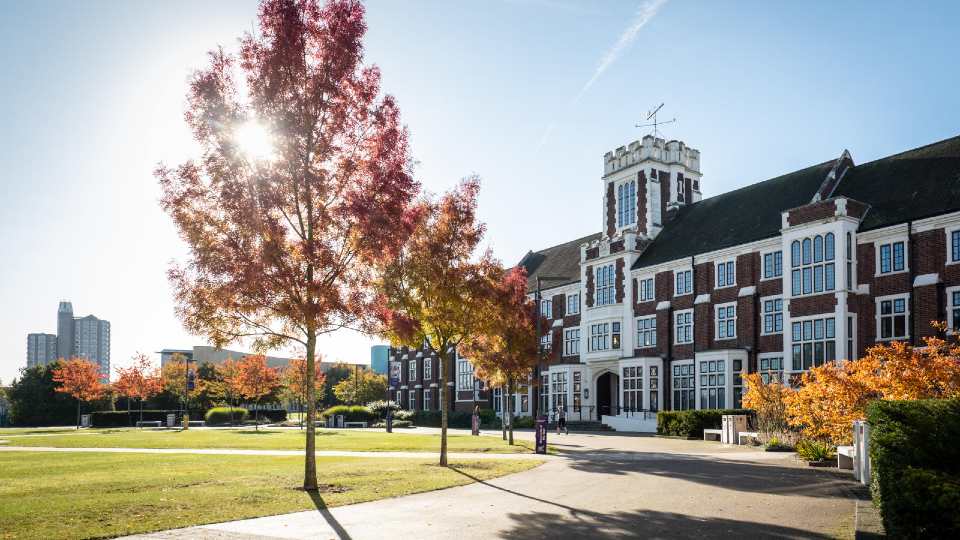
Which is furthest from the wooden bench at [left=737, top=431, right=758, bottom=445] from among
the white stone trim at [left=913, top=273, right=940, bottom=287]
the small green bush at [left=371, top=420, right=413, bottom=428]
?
the small green bush at [left=371, top=420, right=413, bottom=428]

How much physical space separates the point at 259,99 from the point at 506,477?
970 cm

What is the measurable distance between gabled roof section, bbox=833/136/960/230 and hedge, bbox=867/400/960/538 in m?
25.0

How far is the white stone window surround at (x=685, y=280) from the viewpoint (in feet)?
141

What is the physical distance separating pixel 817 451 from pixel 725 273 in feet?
70.1

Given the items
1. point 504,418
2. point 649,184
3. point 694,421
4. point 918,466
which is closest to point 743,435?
point 694,421

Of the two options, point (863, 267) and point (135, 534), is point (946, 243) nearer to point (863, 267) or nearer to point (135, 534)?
point (863, 267)

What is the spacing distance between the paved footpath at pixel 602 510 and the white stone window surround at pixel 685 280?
24.6 m

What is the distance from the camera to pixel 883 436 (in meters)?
8.34

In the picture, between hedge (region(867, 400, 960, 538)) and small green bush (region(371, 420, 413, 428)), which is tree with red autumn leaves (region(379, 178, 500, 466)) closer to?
hedge (region(867, 400, 960, 538))

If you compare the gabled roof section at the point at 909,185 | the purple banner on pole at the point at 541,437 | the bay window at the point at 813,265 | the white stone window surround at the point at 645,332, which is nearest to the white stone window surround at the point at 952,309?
the gabled roof section at the point at 909,185

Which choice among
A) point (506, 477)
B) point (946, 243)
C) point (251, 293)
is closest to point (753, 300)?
point (946, 243)

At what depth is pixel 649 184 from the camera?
4878 centimetres

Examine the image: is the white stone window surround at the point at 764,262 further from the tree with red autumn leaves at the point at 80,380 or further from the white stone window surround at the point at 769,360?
the tree with red autumn leaves at the point at 80,380

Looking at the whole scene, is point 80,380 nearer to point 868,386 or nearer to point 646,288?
point 646,288
